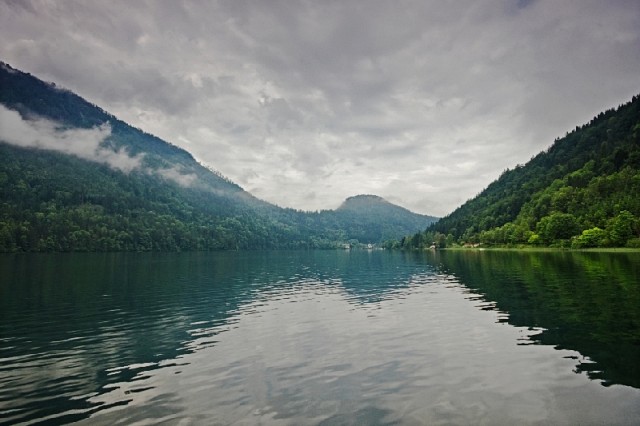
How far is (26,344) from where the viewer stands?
29.8 m

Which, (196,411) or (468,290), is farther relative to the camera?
(468,290)

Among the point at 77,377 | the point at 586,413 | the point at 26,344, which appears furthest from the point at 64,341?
the point at 586,413

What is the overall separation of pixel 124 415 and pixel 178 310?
29.3m

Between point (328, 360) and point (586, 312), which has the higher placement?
point (586, 312)

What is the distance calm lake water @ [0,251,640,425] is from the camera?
1697 cm

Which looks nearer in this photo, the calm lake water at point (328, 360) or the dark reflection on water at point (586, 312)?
the calm lake water at point (328, 360)

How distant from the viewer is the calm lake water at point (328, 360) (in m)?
17.0

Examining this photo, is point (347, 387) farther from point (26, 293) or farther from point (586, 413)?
point (26, 293)

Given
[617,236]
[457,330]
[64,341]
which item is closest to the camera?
[64,341]

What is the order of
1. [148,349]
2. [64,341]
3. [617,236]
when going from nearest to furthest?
[148,349] < [64,341] < [617,236]

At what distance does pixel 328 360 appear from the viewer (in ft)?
82.4

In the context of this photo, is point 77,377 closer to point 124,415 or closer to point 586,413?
point 124,415

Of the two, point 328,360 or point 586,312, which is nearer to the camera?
point 328,360

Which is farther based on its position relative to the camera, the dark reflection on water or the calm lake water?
the dark reflection on water
